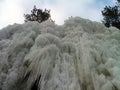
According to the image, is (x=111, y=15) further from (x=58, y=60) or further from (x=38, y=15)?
(x=58, y=60)

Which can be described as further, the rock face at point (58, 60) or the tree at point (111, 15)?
the tree at point (111, 15)

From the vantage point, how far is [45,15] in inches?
656

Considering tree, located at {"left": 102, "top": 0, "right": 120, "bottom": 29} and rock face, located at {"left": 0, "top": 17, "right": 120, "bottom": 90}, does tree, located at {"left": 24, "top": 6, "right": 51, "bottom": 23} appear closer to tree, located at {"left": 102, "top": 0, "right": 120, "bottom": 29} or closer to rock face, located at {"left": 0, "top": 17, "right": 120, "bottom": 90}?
tree, located at {"left": 102, "top": 0, "right": 120, "bottom": 29}

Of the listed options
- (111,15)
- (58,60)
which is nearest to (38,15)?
(111,15)

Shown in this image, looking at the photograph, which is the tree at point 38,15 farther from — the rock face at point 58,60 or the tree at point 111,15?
the rock face at point 58,60

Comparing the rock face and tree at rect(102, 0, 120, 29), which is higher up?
tree at rect(102, 0, 120, 29)

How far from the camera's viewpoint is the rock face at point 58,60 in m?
7.98

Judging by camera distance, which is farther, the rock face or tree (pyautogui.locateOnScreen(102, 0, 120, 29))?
tree (pyautogui.locateOnScreen(102, 0, 120, 29))

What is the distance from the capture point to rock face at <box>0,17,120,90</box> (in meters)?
7.98

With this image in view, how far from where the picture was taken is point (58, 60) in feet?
28.1

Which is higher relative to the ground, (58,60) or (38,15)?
(38,15)

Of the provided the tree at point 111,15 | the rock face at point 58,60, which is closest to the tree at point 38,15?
the tree at point 111,15

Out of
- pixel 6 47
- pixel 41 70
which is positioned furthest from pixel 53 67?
pixel 6 47

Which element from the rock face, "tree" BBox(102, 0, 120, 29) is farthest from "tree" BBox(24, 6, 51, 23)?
the rock face
